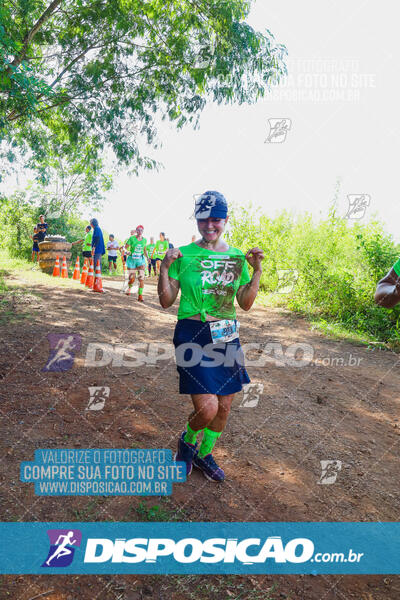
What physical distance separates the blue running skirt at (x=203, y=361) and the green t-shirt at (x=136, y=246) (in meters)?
7.66

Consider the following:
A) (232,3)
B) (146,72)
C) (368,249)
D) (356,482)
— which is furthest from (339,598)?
(146,72)

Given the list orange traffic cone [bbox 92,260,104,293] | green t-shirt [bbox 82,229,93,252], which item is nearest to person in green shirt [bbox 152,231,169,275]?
green t-shirt [bbox 82,229,93,252]

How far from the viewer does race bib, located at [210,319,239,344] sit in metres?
2.83

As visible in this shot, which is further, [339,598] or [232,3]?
[232,3]

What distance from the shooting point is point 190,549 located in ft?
8.19

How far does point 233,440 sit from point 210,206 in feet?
7.65

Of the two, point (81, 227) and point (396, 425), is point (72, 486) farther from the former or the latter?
point (81, 227)

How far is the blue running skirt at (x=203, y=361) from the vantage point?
2795 millimetres

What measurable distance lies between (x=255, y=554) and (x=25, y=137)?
452 inches

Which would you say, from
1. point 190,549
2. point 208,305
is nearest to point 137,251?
point 208,305

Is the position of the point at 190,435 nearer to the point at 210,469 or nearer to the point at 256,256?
the point at 210,469

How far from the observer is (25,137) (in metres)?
10.9

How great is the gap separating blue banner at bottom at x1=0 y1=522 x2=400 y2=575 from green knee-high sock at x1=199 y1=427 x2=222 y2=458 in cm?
61

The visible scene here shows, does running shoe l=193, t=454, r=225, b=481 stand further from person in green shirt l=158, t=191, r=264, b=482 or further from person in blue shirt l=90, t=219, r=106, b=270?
person in blue shirt l=90, t=219, r=106, b=270
